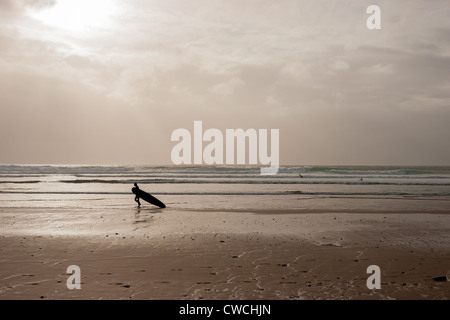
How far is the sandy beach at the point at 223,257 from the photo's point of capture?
20.7 ft

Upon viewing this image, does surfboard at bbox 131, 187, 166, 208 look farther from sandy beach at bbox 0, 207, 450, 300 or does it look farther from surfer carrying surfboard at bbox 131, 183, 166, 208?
sandy beach at bbox 0, 207, 450, 300

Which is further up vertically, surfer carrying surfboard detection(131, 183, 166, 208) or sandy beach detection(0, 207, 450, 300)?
surfer carrying surfboard detection(131, 183, 166, 208)

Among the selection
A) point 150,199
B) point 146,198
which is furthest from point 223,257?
point 146,198

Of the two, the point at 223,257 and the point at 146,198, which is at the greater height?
the point at 146,198

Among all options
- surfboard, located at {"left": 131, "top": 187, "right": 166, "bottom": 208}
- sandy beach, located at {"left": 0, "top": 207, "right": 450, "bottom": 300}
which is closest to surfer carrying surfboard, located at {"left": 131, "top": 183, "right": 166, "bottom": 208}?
surfboard, located at {"left": 131, "top": 187, "right": 166, "bottom": 208}

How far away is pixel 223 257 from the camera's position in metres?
8.68

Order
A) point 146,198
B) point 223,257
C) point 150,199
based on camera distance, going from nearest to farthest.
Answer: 1. point 223,257
2. point 150,199
3. point 146,198

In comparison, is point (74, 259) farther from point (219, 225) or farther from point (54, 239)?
point (219, 225)

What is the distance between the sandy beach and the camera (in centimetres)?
632

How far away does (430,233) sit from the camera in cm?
1198

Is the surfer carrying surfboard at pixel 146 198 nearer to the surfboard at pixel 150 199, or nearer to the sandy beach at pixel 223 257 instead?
the surfboard at pixel 150 199

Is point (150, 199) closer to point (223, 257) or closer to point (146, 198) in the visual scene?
point (146, 198)
